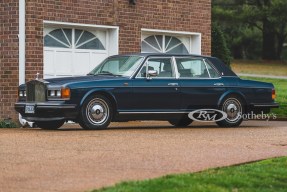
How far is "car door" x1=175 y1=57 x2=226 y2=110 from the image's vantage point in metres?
17.2

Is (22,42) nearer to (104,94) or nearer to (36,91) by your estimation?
(36,91)

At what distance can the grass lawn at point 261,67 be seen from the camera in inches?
1821

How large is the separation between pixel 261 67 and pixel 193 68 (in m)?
33.1

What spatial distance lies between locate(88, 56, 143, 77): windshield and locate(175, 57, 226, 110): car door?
0.98m

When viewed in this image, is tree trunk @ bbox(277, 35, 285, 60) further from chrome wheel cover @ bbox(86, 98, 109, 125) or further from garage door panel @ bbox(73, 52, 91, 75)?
chrome wheel cover @ bbox(86, 98, 109, 125)

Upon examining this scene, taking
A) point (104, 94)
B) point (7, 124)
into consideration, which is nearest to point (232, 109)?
point (104, 94)

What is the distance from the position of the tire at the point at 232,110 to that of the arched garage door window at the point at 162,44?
5231mm

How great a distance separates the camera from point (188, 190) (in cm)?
806

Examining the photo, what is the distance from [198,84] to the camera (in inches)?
680

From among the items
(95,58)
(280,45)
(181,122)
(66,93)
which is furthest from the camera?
(280,45)

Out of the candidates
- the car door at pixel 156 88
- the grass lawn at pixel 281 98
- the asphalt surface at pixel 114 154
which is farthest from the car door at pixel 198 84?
the grass lawn at pixel 281 98

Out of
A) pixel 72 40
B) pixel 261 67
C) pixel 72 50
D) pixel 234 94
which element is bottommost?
pixel 234 94

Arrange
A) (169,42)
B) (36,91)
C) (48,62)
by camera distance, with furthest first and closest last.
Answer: (169,42), (48,62), (36,91)

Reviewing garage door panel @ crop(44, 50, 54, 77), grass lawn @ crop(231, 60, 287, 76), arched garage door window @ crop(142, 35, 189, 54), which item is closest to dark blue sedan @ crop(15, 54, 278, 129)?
garage door panel @ crop(44, 50, 54, 77)
